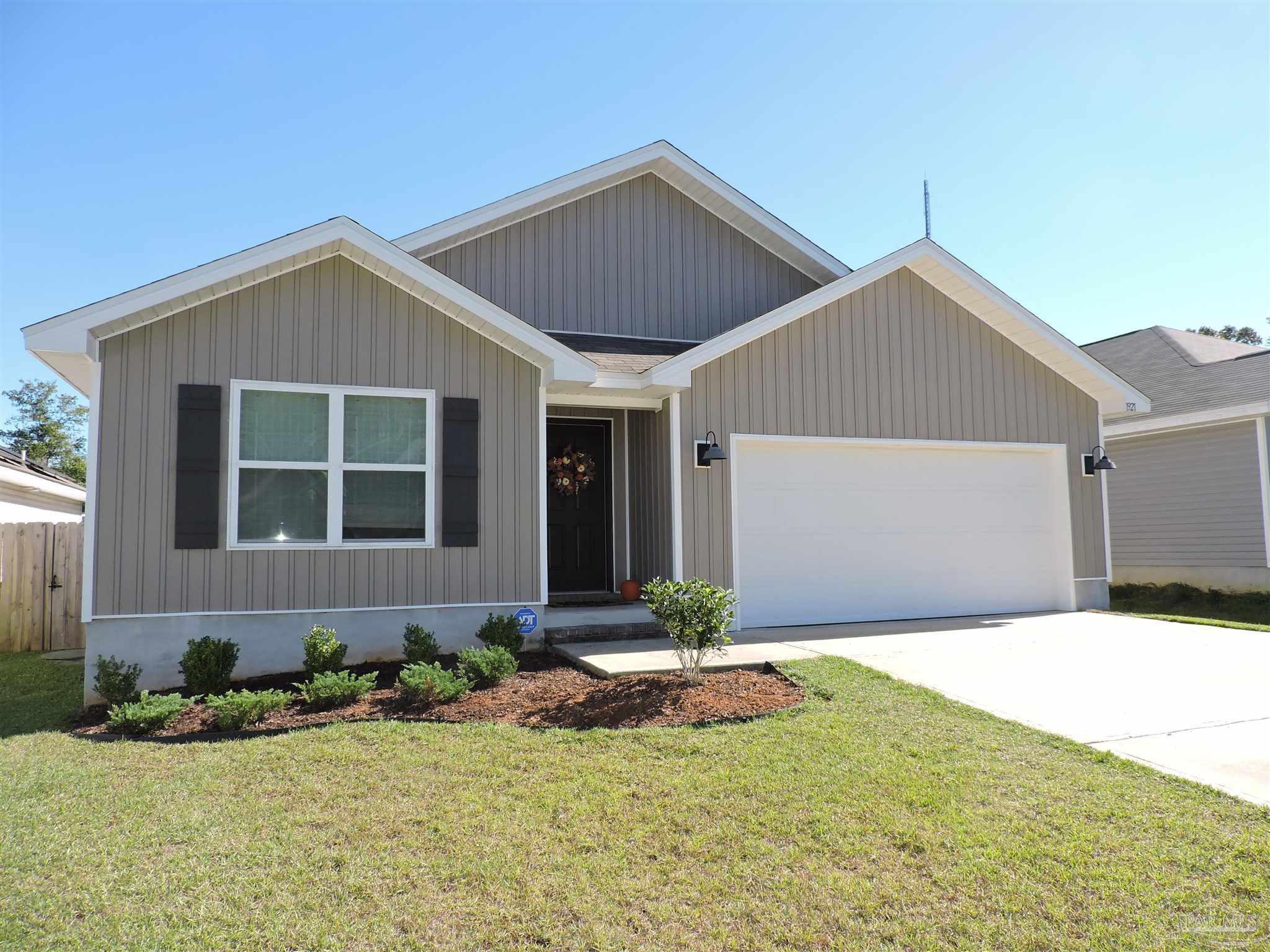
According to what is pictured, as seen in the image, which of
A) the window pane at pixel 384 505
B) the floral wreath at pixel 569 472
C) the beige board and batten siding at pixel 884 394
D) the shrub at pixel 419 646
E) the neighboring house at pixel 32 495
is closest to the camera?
the shrub at pixel 419 646

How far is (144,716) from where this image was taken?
5281 millimetres

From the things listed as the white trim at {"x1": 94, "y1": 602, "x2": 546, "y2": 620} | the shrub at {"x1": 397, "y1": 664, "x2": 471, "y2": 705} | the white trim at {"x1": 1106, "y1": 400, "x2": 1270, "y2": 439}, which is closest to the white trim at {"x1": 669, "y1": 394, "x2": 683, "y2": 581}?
the white trim at {"x1": 94, "y1": 602, "x2": 546, "y2": 620}

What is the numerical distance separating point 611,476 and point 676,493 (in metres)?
1.88

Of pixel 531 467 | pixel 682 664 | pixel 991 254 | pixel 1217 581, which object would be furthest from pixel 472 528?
pixel 1217 581

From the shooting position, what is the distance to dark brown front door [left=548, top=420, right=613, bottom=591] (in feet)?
33.2

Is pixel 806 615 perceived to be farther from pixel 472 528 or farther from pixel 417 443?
pixel 417 443

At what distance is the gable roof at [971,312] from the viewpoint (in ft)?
28.8

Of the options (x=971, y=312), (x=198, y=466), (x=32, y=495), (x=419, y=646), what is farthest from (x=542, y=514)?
(x=32, y=495)

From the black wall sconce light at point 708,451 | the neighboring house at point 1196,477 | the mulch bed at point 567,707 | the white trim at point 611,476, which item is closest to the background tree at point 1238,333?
the neighboring house at point 1196,477

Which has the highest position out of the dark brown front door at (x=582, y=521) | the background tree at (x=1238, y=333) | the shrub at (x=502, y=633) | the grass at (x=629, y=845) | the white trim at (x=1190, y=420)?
the background tree at (x=1238, y=333)

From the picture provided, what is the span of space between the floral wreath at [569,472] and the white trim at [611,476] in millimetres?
298

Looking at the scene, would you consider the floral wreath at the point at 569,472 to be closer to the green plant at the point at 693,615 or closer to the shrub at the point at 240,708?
the green plant at the point at 693,615

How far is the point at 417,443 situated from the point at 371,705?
2599 millimetres

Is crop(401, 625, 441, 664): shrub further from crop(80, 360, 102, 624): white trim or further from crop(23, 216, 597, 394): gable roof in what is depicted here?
crop(23, 216, 597, 394): gable roof
